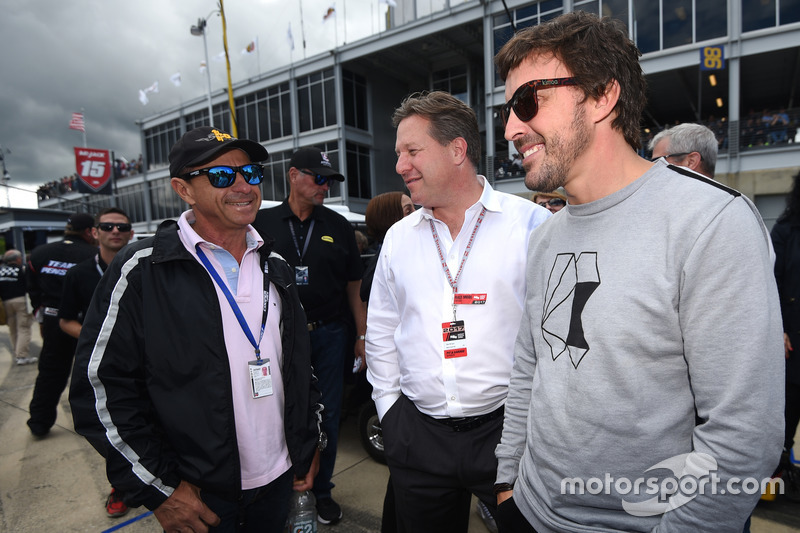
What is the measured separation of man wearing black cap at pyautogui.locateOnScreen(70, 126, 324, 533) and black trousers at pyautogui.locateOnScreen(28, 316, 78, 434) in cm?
353

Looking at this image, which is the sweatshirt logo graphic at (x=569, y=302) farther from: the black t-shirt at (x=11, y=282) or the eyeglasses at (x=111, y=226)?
the black t-shirt at (x=11, y=282)

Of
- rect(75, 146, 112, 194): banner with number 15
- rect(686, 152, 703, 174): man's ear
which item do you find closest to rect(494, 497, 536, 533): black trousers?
rect(686, 152, 703, 174): man's ear

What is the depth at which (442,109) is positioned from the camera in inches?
82.0

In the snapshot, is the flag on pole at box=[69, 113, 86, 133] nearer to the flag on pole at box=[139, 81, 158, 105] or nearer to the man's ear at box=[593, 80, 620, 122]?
the flag on pole at box=[139, 81, 158, 105]

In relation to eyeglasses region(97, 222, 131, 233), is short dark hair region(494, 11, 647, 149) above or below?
above

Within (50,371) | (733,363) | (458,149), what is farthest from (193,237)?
(50,371)

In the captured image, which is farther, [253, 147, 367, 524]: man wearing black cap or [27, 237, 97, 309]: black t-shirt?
[27, 237, 97, 309]: black t-shirt

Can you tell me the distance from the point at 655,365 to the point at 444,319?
0.91 meters

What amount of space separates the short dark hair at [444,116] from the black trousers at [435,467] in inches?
50.2

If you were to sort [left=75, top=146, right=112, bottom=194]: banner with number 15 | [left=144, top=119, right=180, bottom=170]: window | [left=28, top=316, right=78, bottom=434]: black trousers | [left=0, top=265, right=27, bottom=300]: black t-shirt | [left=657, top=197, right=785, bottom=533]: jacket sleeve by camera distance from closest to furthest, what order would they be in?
[left=657, top=197, right=785, bottom=533]: jacket sleeve < [left=28, top=316, right=78, bottom=434]: black trousers < [left=0, top=265, right=27, bottom=300]: black t-shirt < [left=75, top=146, right=112, bottom=194]: banner with number 15 < [left=144, top=119, right=180, bottom=170]: window

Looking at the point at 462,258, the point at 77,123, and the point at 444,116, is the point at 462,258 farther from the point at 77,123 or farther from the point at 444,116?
the point at 77,123

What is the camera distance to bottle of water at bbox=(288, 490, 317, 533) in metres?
2.11

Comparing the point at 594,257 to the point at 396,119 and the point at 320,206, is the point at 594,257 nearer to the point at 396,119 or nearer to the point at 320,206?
the point at 396,119

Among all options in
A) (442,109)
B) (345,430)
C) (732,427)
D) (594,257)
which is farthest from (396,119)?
(345,430)
